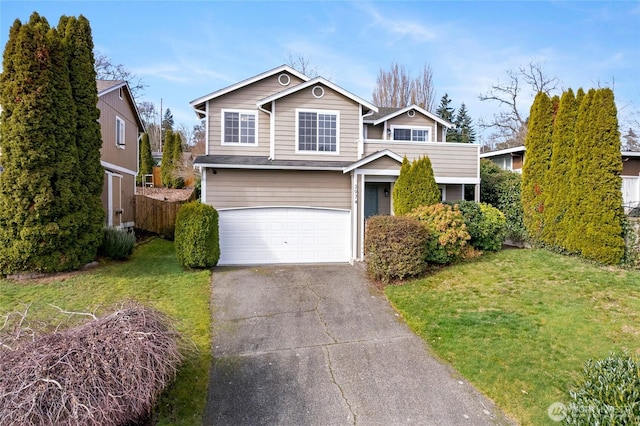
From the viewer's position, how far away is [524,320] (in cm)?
625

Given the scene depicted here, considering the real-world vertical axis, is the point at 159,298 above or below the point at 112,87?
below

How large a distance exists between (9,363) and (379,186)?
38.3 ft

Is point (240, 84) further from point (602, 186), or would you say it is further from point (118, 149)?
point (602, 186)

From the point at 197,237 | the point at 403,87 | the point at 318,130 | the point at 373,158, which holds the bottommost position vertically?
the point at 197,237

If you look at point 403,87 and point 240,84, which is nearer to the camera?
point 240,84

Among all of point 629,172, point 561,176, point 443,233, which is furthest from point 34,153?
point 629,172

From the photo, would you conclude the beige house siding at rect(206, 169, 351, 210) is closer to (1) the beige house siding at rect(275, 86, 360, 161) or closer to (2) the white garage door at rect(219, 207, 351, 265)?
(2) the white garage door at rect(219, 207, 351, 265)

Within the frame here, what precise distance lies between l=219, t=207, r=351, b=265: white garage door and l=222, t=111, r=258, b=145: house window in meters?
2.77

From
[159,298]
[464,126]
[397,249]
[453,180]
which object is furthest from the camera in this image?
[464,126]

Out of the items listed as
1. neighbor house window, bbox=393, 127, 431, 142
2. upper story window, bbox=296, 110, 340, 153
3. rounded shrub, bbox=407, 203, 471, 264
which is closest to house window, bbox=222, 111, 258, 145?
upper story window, bbox=296, 110, 340, 153

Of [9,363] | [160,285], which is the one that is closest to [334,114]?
[160,285]

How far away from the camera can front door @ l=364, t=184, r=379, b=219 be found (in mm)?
13289

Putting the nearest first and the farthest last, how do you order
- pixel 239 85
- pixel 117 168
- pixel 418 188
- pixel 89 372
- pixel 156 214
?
pixel 89 372, pixel 418 188, pixel 239 85, pixel 117 168, pixel 156 214

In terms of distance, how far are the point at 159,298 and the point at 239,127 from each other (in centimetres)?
698
